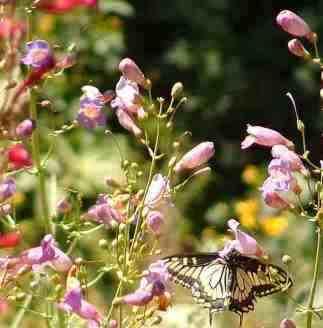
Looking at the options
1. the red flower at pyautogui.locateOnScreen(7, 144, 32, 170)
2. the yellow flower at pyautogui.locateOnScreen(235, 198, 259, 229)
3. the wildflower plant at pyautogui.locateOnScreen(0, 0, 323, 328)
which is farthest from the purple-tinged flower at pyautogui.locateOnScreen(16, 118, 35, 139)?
the yellow flower at pyautogui.locateOnScreen(235, 198, 259, 229)

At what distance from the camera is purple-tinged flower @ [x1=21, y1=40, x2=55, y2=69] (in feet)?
9.38

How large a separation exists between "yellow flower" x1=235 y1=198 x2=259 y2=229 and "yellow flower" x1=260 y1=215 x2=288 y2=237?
67 millimetres

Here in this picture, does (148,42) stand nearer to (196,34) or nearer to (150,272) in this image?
(196,34)

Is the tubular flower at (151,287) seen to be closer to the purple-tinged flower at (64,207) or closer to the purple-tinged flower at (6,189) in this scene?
the purple-tinged flower at (6,189)

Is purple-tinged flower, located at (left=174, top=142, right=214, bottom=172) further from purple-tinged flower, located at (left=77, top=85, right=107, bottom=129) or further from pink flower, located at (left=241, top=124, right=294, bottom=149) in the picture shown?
purple-tinged flower, located at (left=77, top=85, right=107, bottom=129)

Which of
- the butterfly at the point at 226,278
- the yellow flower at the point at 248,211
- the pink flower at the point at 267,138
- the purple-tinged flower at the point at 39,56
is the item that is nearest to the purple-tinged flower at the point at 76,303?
the butterfly at the point at 226,278

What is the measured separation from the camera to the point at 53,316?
10.8 feet

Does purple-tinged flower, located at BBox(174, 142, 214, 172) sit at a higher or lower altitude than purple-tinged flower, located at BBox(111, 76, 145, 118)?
lower

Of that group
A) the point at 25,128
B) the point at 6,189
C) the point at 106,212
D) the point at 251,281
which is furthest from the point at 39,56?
the point at 251,281

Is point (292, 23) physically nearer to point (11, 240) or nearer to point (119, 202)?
point (119, 202)

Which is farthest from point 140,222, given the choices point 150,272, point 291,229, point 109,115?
point 109,115

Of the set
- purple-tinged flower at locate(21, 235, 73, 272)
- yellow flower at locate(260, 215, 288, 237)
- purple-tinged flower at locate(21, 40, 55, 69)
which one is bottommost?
yellow flower at locate(260, 215, 288, 237)

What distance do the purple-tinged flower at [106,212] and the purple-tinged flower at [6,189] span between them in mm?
228

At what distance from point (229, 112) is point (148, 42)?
1.12 meters
